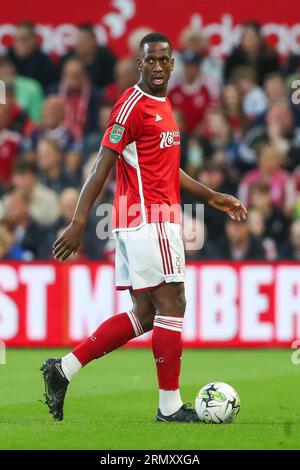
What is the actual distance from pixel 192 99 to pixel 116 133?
804 centimetres

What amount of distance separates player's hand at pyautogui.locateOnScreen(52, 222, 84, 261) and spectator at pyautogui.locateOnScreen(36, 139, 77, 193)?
729 cm

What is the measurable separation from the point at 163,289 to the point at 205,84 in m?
8.19

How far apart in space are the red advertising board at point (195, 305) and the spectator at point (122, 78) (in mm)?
3107

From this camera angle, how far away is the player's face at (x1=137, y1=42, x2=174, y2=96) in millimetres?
6750

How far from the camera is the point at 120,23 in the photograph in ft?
49.4

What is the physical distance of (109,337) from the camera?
270 inches

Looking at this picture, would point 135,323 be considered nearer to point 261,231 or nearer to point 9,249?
point 9,249

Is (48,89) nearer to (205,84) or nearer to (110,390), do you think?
(205,84)

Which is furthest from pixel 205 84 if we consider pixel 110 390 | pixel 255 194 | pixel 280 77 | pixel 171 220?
pixel 171 220

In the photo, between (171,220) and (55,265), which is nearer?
(171,220)

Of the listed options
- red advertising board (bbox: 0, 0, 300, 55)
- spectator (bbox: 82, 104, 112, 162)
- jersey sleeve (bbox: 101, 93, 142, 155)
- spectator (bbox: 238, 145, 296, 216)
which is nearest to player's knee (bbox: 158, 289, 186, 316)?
jersey sleeve (bbox: 101, 93, 142, 155)

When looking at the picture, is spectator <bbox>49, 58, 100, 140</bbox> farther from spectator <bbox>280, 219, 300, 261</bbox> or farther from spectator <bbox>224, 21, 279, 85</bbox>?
spectator <bbox>280, 219, 300, 261</bbox>

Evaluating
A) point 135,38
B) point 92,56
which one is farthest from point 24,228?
point 135,38

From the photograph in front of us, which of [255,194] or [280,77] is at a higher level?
[280,77]
